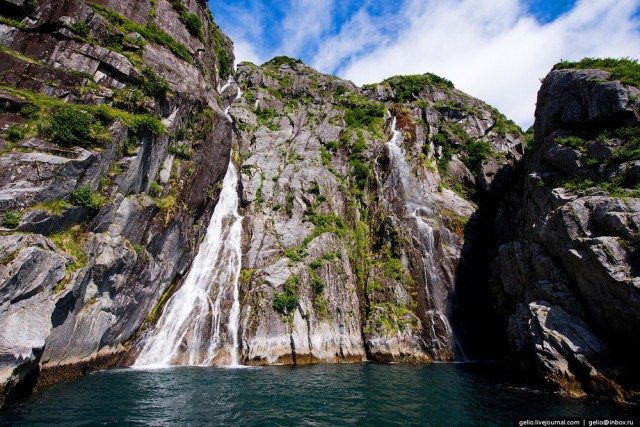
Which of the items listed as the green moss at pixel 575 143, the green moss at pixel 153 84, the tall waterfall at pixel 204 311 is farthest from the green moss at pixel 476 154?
the green moss at pixel 153 84

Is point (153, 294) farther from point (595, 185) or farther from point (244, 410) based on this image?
point (595, 185)

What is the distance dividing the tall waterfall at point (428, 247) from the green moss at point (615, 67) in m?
17.1

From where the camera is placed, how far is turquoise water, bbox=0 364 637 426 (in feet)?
39.1

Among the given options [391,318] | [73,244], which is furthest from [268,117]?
[73,244]

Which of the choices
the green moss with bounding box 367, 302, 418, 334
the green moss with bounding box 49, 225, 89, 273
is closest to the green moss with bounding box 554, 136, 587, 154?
the green moss with bounding box 367, 302, 418, 334

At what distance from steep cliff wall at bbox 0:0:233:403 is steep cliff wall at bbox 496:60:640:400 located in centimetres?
2490

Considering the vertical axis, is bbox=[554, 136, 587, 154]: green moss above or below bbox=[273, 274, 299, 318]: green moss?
above

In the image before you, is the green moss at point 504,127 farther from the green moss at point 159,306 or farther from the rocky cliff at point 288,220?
the green moss at point 159,306

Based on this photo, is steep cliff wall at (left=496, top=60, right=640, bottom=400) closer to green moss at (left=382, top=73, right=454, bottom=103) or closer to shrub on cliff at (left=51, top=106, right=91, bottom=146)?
shrub on cliff at (left=51, top=106, right=91, bottom=146)

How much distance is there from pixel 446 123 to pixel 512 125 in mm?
9858

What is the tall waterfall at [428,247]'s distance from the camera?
27078mm

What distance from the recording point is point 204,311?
2614 centimetres

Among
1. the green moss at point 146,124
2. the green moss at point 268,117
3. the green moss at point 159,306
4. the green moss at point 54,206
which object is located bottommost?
the green moss at point 159,306

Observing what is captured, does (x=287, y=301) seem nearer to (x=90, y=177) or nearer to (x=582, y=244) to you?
(x=90, y=177)
